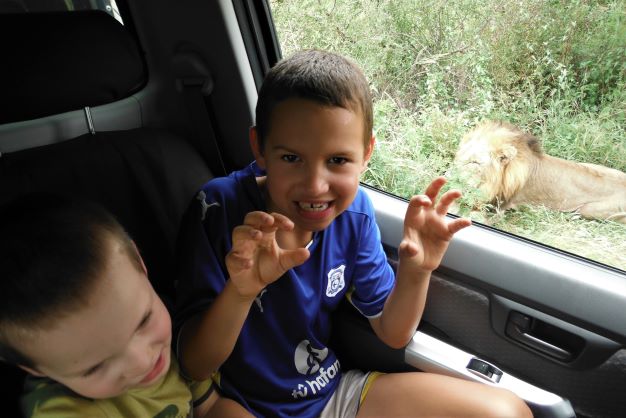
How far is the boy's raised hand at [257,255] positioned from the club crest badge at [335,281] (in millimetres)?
293

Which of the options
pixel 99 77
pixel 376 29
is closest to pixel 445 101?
pixel 376 29

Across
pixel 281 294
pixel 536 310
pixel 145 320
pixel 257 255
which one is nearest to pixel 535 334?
pixel 536 310

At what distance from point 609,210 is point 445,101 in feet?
1.77

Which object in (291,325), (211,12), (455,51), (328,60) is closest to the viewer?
(328,60)

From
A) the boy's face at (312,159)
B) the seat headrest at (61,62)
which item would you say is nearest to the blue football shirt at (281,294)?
the boy's face at (312,159)

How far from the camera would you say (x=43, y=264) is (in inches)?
30.0

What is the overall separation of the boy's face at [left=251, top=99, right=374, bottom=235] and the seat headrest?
55 cm

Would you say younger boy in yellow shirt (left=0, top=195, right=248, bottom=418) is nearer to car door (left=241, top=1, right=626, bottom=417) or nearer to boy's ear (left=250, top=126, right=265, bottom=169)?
boy's ear (left=250, top=126, right=265, bottom=169)

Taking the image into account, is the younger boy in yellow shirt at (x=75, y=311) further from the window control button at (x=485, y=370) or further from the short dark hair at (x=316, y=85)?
the window control button at (x=485, y=370)

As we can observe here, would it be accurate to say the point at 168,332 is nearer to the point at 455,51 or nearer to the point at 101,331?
the point at 101,331

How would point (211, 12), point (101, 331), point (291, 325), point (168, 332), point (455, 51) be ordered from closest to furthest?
point (101, 331) < point (168, 332) < point (291, 325) < point (455, 51) < point (211, 12)

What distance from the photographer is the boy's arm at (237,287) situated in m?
0.98

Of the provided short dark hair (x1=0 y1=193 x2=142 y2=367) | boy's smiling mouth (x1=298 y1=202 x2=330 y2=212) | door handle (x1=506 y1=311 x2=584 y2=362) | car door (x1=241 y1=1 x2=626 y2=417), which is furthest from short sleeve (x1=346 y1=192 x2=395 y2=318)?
short dark hair (x1=0 y1=193 x2=142 y2=367)

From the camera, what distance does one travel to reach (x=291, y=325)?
124 cm
